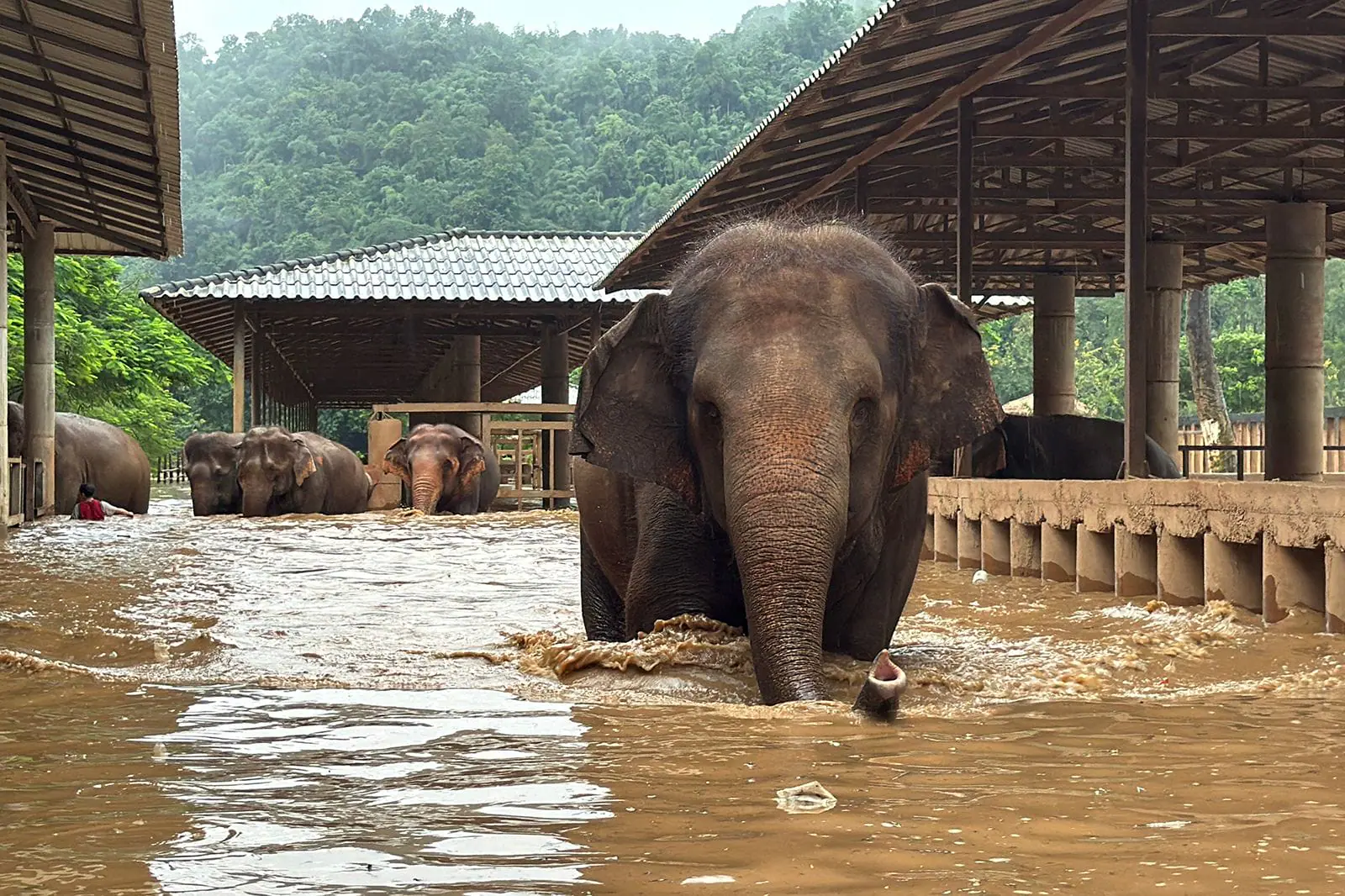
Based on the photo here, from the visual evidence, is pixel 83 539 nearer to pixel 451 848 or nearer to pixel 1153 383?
pixel 451 848

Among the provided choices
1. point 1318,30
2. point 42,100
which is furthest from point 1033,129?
point 42,100

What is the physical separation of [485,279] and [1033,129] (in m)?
13.4

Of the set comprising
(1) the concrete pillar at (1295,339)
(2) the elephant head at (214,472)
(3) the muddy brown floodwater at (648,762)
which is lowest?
(3) the muddy brown floodwater at (648,762)

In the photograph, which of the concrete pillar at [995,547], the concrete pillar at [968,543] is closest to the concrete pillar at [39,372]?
the concrete pillar at [968,543]

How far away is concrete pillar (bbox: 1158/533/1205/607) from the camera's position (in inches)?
348

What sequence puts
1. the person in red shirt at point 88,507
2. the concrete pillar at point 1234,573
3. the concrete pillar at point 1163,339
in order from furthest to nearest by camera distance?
the concrete pillar at point 1163,339, the person in red shirt at point 88,507, the concrete pillar at point 1234,573

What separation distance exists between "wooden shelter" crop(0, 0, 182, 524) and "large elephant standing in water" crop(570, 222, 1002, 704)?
6.17 meters

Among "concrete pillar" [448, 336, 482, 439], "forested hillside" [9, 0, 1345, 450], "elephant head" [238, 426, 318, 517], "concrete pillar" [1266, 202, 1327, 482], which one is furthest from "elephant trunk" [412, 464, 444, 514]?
"forested hillside" [9, 0, 1345, 450]

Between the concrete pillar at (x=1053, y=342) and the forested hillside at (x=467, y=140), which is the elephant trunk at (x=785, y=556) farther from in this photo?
the forested hillside at (x=467, y=140)

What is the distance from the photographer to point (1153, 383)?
2630cm

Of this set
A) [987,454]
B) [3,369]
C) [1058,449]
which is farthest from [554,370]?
[3,369]

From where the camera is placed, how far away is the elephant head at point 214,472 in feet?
78.9

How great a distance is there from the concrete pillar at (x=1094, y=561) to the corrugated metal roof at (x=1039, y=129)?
251 cm

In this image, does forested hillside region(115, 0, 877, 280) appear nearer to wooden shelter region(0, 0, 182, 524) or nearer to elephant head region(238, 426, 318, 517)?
elephant head region(238, 426, 318, 517)
